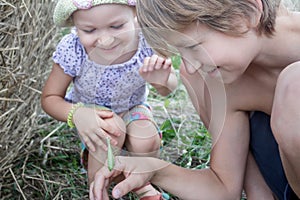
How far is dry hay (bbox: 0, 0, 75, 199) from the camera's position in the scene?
1.69 metres

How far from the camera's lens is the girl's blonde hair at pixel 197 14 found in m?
1.29

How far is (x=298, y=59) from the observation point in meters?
1.44

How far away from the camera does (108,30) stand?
1.58m

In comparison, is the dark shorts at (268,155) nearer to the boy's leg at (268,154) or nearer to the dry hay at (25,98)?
the boy's leg at (268,154)

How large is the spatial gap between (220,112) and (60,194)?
1.94 feet

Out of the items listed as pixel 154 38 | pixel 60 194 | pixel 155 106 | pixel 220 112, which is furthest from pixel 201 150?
pixel 154 38

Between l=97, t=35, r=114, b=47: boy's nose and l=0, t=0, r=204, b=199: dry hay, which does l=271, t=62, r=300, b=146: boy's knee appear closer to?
l=97, t=35, r=114, b=47: boy's nose

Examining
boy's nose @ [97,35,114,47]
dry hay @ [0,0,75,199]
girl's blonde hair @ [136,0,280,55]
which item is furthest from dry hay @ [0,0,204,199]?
girl's blonde hair @ [136,0,280,55]

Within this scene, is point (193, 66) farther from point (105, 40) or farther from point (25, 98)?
point (25, 98)

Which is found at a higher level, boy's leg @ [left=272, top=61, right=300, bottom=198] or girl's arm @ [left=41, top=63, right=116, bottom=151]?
boy's leg @ [left=272, top=61, right=300, bottom=198]

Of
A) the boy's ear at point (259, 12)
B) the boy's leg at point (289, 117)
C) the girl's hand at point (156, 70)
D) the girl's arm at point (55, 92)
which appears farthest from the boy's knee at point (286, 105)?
the girl's arm at point (55, 92)

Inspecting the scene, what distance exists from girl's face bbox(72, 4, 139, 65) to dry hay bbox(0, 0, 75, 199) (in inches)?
7.0

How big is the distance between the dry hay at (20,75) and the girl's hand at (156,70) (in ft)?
1.21

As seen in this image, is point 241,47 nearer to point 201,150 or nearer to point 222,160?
point 222,160
